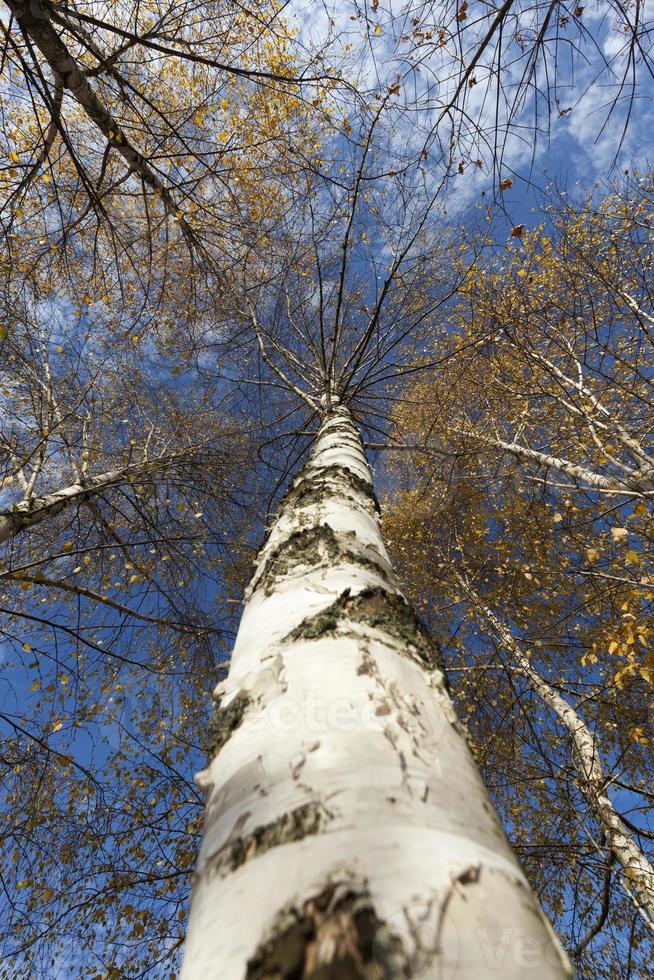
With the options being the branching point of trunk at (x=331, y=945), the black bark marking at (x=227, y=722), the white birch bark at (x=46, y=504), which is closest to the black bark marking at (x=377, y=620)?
the black bark marking at (x=227, y=722)

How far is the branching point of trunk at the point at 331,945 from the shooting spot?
0.38m

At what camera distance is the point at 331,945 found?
0.40m

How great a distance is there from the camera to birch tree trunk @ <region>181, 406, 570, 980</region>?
398 mm

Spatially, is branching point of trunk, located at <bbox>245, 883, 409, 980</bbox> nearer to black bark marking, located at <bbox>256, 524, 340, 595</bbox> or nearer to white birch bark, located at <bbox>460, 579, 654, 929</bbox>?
black bark marking, located at <bbox>256, 524, 340, 595</bbox>

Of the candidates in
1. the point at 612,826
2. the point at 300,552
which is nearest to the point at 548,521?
the point at 612,826

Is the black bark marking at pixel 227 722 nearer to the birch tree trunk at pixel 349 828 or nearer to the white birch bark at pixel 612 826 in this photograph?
the birch tree trunk at pixel 349 828

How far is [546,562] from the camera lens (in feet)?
19.8

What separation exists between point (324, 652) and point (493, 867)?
0.40m

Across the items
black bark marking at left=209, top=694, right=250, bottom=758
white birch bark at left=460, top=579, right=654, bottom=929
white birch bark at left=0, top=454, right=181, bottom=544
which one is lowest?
white birch bark at left=460, top=579, right=654, bottom=929

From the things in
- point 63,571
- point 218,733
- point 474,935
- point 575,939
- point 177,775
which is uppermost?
point 63,571

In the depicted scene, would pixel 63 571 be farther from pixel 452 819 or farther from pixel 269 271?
pixel 452 819

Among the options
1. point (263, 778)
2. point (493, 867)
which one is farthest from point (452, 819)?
point (263, 778)

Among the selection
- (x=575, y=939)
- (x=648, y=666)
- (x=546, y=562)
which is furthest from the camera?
(x=546, y=562)

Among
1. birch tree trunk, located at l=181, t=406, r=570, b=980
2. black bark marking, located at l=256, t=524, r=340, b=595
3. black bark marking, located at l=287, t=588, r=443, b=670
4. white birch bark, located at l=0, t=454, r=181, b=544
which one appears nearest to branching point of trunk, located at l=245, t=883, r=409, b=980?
birch tree trunk, located at l=181, t=406, r=570, b=980
